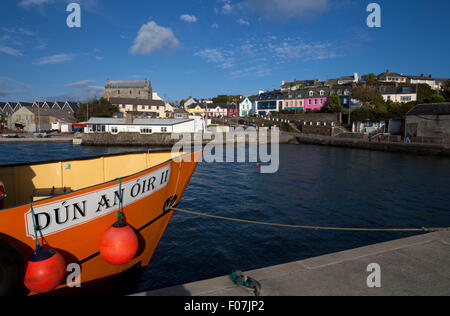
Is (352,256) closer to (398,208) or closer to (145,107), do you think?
(398,208)

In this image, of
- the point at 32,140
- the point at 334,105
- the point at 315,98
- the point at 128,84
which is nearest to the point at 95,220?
the point at 32,140

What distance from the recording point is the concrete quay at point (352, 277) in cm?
445

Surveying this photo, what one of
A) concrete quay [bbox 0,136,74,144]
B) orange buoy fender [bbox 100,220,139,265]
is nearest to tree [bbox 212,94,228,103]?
concrete quay [bbox 0,136,74,144]

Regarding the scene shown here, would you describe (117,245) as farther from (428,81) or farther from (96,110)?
(428,81)

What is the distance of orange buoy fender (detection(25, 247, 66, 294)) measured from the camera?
14.2 feet

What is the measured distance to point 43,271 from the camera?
14.4 feet

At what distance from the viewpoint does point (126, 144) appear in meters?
52.2

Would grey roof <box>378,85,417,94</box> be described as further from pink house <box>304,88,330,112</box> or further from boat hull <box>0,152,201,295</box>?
boat hull <box>0,152,201,295</box>

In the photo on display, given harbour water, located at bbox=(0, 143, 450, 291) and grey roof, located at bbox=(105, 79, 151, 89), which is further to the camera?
grey roof, located at bbox=(105, 79, 151, 89)

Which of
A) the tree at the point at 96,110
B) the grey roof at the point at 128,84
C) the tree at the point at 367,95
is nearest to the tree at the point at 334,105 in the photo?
the tree at the point at 367,95

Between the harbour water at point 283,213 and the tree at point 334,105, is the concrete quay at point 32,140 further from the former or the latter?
the tree at point 334,105

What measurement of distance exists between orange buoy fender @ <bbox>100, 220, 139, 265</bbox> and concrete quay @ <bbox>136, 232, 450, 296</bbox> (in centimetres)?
97

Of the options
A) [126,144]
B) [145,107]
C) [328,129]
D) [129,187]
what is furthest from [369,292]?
[145,107]

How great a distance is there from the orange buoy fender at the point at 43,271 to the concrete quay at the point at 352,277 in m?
1.41
